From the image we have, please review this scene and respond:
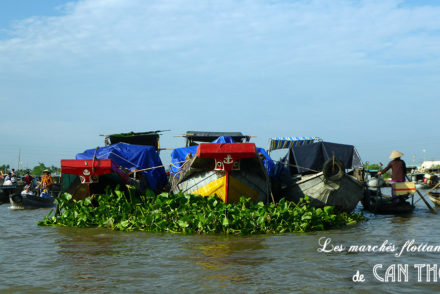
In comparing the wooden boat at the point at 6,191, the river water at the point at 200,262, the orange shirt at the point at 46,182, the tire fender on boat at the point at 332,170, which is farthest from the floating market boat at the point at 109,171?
the wooden boat at the point at 6,191

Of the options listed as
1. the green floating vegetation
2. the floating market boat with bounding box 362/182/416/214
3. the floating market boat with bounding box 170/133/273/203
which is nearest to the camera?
the green floating vegetation

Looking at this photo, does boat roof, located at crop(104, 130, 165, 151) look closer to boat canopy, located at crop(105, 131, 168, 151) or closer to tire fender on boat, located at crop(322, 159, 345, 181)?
boat canopy, located at crop(105, 131, 168, 151)

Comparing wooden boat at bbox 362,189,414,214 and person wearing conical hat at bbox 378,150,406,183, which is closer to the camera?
person wearing conical hat at bbox 378,150,406,183

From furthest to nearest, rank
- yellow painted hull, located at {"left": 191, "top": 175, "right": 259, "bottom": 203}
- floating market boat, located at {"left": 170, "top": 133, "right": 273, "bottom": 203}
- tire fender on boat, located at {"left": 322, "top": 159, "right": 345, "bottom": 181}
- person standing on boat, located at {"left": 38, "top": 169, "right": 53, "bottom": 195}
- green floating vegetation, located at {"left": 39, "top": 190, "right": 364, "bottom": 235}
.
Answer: person standing on boat, located at {"left": 38, "top": 169, "right": 53, "bottom": 195} → tire fender on boat, located at {"left": 322, "top": 159, "right": 345, "bottom": 181} → yellow painted hull, located at {"left": 191, "top": 175, "right": 259, "bottom": 203} → floating market boat, located at {"left": 170, "top": 133, "right": 273, "bottom": 203} → green floating vegetation, located at {"left": 39, "top": 190, "right": 364, "bottom": 235}

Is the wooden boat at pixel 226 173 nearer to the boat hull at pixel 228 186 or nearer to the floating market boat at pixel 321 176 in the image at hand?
the boat hull at pixel 228 186

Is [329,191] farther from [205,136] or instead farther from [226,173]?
[205,136]

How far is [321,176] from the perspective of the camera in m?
10.5

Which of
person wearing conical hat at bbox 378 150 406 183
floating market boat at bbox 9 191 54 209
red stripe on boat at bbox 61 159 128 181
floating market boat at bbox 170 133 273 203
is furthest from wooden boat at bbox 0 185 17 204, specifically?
person wearing conical hat at bbox 378 150 406 183

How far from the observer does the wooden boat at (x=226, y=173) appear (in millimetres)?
9461

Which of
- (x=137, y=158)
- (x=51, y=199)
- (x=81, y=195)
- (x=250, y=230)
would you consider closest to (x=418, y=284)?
(x=250, y=230)

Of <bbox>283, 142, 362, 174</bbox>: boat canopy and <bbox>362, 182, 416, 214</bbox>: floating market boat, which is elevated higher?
<bbox>283, 142, 362, 174</bbox>: boat canopy

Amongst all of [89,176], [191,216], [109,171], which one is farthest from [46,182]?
[191,216]

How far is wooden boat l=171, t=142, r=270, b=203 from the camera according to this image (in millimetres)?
9461

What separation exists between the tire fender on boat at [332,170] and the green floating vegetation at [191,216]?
90cm
